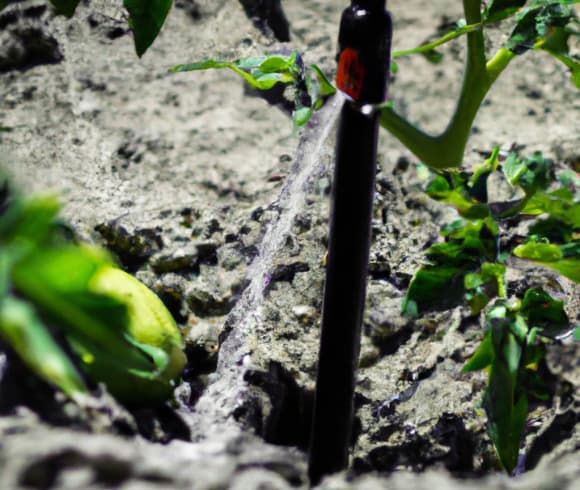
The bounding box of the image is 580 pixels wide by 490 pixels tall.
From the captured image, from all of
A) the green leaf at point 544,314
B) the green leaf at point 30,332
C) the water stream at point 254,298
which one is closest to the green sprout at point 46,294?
the green leaf at point 30,332

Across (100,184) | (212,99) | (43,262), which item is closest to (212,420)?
(43,262)

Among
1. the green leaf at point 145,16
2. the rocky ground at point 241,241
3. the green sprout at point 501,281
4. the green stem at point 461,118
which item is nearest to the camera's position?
the rocky ground at point 241,241

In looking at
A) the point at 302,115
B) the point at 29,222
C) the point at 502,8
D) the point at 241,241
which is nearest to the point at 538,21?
the point at 502,8

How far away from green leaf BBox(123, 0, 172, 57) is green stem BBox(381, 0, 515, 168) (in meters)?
0.31

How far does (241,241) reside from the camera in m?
0.96

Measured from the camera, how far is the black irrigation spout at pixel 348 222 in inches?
21.5

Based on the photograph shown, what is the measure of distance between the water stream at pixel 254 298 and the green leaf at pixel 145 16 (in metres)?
A: 0.18

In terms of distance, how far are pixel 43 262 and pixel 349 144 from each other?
0.30 meters

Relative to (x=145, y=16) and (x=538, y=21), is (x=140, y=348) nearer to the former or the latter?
(x=145, y=16)

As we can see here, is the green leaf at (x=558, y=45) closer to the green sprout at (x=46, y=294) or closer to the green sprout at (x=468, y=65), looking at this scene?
the green sprout at (x=468, y=65)

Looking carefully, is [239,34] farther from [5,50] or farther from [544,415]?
[544,415]

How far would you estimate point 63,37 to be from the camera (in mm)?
1172

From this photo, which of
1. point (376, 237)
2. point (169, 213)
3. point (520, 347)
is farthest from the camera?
point (169, 213)

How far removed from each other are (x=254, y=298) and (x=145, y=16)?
305 millimetres
